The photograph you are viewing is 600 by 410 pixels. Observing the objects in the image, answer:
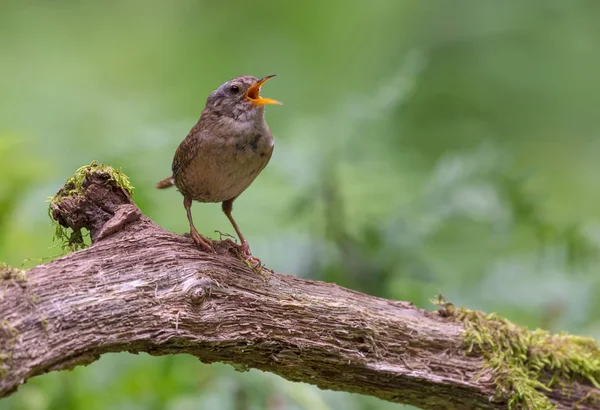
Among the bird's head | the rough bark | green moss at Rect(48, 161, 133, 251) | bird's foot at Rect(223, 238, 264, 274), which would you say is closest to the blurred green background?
green moss at Rect(48, 161, 133, 251)

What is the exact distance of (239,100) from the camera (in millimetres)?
3346

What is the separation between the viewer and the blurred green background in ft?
13.9

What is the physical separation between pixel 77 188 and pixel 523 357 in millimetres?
1979

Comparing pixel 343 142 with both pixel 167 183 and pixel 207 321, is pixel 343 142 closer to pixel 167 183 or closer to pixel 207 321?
pixel 167 183

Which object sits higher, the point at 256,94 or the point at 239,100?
the point at 256,94

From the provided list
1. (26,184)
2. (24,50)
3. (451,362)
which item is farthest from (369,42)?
(451,362)

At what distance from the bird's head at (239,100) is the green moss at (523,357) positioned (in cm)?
119

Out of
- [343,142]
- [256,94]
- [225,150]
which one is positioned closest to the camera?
[225,150]

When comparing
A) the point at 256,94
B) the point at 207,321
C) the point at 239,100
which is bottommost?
the point at 207,321

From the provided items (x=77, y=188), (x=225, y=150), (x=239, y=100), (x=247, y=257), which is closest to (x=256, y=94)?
(x=239, y=100)

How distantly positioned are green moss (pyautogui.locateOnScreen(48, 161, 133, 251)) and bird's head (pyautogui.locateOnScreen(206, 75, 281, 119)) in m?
0.72

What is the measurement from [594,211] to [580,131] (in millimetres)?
1149

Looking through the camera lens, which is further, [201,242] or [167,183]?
[167,183]

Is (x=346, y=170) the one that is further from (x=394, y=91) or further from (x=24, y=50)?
A: (x=24, y=50)
